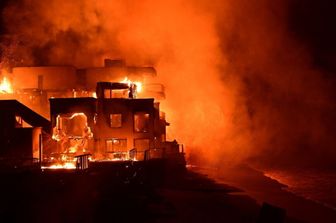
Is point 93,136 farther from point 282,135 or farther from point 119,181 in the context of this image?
point 282,135

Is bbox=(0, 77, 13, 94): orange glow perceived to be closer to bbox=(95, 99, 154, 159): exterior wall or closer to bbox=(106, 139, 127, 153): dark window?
bbox=(95, 99, 154, 159): exterior wall

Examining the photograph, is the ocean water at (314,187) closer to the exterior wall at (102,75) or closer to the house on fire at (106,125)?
the house on fire at (106,125)

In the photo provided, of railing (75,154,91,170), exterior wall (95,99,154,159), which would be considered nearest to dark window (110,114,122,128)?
exterior wall (95,99,154,159)

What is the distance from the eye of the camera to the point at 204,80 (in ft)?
211

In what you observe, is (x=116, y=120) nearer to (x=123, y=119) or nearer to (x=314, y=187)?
(x=123, y=119)

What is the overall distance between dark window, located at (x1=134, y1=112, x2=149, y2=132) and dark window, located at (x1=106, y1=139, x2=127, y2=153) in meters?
1.59

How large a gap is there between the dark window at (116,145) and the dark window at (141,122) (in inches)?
62.7

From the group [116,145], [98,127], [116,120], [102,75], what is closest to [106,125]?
[98,127]

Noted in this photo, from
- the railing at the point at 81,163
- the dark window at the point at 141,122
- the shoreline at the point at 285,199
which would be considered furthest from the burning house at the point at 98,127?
the shoreline at the point at 285,199

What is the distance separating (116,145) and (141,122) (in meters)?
3.06

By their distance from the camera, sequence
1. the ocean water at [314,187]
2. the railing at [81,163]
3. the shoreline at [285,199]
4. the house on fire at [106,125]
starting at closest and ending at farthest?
the shoreline at [285,199] → the railing at [81,163] → the ocean water at [314,187] → the house on fire at [106,125]

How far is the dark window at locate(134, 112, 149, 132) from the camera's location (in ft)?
138

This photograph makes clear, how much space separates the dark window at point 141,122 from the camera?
138ft

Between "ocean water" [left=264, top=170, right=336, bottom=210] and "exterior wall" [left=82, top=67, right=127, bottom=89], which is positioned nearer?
"ocean water" [left=264, top=170, right=336, bottom=210]
